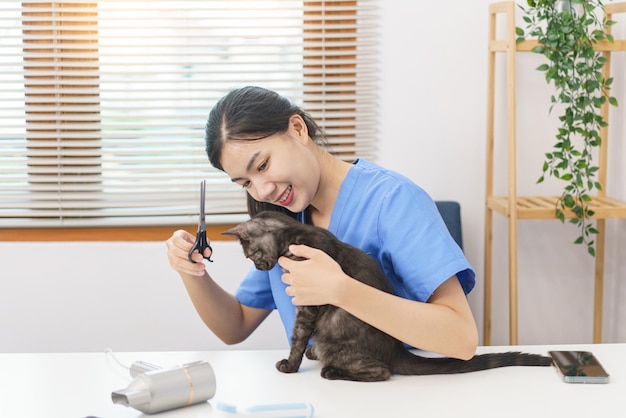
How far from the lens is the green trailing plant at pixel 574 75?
230 centimetres

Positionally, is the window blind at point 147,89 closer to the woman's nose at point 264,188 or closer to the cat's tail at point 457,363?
the woman's nose at point 264,188

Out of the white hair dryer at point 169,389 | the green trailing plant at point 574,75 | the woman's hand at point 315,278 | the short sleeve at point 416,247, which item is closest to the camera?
the white hair dryer at point 169,389

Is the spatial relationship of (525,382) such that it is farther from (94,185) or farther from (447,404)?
(94,185)

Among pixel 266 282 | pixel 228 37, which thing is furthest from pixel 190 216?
pixel 266 282

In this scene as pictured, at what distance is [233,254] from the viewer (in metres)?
2.69

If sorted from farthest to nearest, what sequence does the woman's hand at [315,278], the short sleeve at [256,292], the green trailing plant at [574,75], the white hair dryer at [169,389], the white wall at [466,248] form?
the white wall at [466,248], the green trailing plant at [574,75], the short sleeve at [256,292], the woman's hand at [315,278], the white hair dryer at [169,389]

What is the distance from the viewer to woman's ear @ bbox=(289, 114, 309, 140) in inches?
57.4

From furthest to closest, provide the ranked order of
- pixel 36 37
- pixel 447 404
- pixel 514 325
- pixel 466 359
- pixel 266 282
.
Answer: pixel 36 37 → pixel 514 325 → pixel 266 282 → pixel 466 359 → pixel 447 404

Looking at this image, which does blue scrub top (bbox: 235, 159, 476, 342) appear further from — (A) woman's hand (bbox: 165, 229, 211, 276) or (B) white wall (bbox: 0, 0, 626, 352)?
(B) white wall (bbox: 0, 0, 626, 352)

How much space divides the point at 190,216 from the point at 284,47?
28.4 inches

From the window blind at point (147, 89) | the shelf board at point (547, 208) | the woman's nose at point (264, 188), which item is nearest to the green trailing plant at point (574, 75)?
the shelf board at point (547, 208)

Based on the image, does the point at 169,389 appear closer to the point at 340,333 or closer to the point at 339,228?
the point at 340,333

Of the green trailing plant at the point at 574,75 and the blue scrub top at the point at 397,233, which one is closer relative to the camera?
the blue scrub top at the point at 397,233

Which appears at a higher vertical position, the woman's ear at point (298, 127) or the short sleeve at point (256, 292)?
the woman's ear at point (298, 127)
